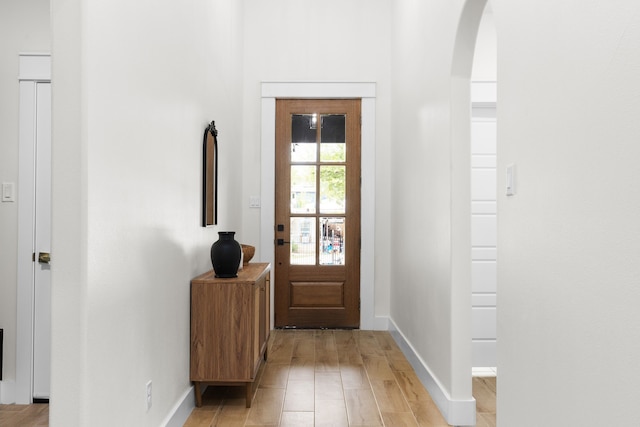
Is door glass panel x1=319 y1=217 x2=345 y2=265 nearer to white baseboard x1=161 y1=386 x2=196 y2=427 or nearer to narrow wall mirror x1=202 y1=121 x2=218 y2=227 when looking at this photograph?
narrow wall mirror x1=202 y1=121 x2=218 y2=227

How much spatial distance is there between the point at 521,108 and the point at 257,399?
2287mm

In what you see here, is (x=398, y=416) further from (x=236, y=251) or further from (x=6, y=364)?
(x=6, y=364)

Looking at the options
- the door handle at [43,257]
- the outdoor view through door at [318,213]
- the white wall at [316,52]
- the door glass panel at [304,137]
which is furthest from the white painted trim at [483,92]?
the door handle at [43,257]

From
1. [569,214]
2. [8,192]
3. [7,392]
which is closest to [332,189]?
[8,192]

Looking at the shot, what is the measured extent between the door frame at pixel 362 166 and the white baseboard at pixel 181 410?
224 centimetres

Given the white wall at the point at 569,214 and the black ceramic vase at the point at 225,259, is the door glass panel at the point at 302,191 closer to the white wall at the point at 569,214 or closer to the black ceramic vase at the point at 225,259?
the black ceramic vase at the point at 225,259

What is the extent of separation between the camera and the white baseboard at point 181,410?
2.46 m

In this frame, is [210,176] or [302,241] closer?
[210,176]

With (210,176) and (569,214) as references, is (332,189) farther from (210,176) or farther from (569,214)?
(569,214)

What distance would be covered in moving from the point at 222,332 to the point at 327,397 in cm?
80

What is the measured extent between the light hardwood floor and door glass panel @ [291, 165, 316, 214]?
58.9 inches

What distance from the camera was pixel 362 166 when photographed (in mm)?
5129

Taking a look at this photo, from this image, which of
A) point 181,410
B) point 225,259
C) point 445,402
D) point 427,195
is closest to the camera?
point 181,410

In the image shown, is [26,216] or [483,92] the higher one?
[483,92]
